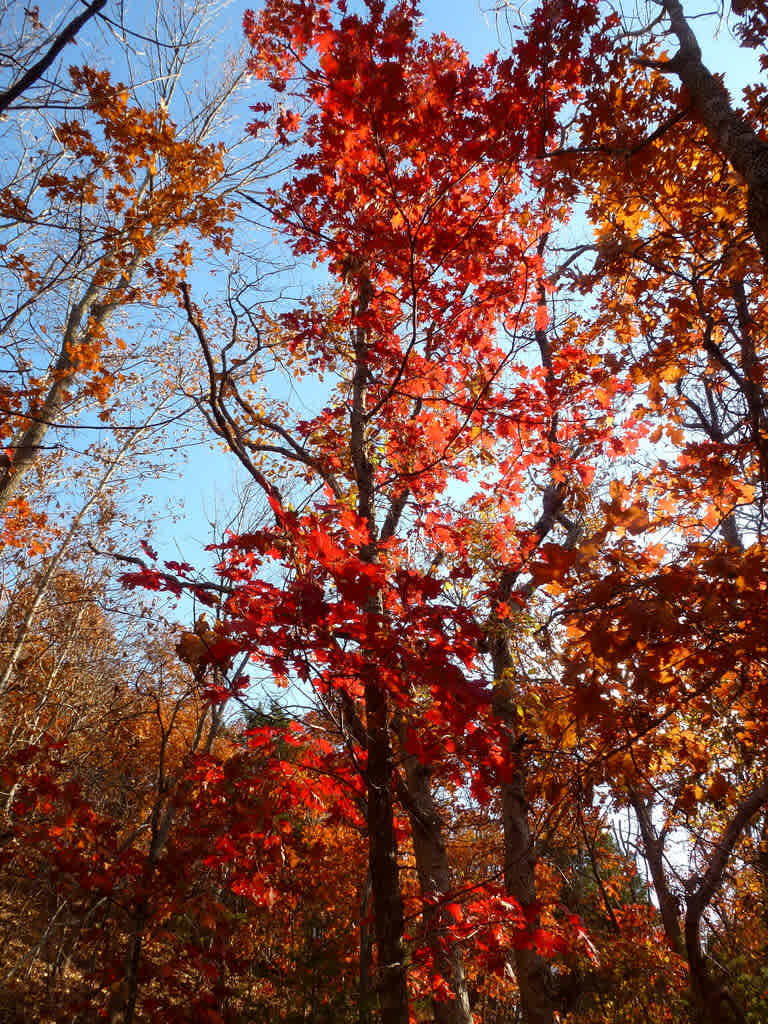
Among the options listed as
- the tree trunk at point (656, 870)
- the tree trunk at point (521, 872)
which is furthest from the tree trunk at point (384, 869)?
the tree trunk at point (656, 870)

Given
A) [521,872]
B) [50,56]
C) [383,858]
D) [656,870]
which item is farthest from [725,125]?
[656,870]

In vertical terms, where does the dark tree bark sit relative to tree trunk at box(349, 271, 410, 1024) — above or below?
above

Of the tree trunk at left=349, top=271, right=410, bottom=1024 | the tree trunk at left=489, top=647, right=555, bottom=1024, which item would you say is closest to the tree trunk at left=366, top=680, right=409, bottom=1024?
the tree trunk at left=349, top=271, right=410, bottom=1024

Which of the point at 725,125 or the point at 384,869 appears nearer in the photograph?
the point at 384,869

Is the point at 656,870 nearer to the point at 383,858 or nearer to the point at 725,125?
the point at 383,858

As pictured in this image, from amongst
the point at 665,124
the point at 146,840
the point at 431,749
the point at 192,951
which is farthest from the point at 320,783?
the point at 146,840

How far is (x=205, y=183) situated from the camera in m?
6.43

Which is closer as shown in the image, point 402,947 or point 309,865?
point 402,947

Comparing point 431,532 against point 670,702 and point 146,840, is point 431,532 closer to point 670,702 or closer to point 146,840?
point 670,702

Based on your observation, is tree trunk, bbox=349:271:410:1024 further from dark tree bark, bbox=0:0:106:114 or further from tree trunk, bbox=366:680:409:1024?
dark tree bark, bbox=0:0:106:114

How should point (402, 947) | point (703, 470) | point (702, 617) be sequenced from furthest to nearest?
point (703, 470)
point (402, 947)
point (702, 617)

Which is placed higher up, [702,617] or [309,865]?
[702,617]

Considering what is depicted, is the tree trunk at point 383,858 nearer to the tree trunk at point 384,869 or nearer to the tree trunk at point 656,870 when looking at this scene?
the tree trunk at point 384,869

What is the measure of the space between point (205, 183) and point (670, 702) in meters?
→ 7.09
